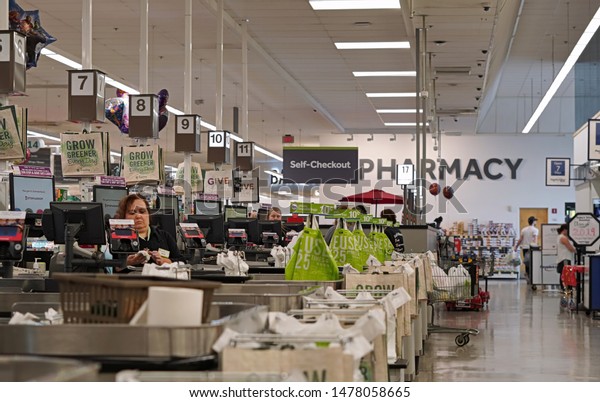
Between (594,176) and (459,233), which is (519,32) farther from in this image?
(459,233)

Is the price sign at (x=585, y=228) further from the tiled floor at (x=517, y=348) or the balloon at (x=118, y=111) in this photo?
the balloon at (x=118, y=111)

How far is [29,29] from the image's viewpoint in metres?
9.05

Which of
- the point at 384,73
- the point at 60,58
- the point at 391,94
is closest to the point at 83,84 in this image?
the point at 60,58

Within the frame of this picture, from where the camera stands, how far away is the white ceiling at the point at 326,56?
15.6 meters

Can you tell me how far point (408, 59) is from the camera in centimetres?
1969

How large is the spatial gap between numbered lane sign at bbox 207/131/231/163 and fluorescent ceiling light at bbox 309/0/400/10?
2506mm

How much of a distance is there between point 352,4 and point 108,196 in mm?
7179

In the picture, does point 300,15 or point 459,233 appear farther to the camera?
point 459,233

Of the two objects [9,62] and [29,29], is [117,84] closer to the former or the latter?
[29,29]

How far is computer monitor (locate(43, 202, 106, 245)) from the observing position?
666 cm

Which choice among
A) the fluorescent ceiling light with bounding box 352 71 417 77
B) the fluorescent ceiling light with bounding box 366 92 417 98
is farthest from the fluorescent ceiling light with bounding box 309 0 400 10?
the fluorescent ceiling light with bounding box 366 92 417 98
